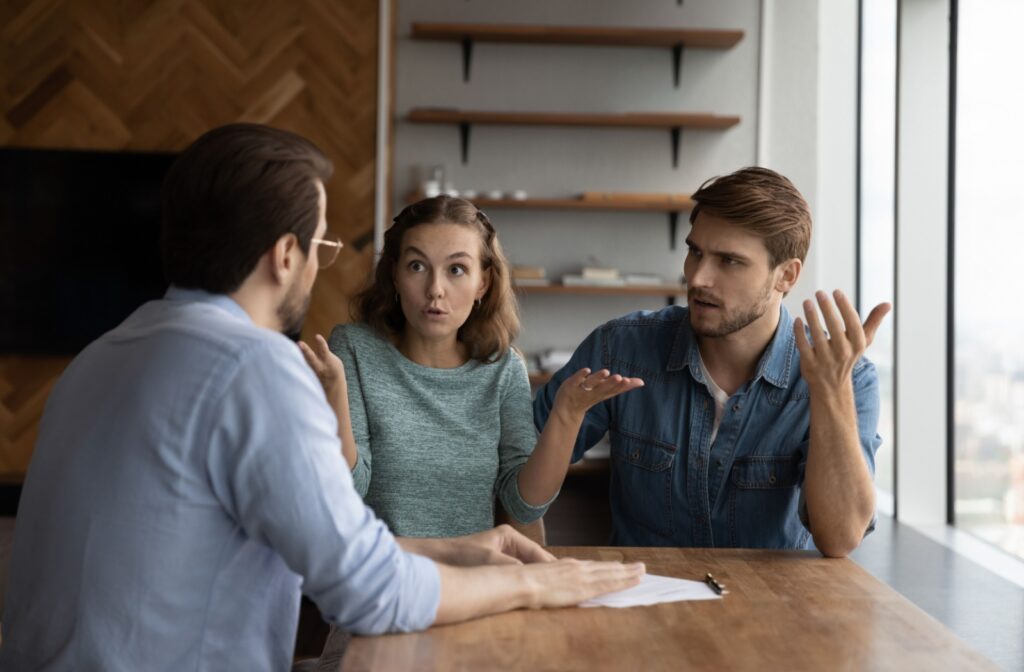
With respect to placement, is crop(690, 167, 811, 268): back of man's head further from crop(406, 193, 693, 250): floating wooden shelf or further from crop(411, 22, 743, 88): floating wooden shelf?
crop(411, 22, 743, 88): floating wooden shelf

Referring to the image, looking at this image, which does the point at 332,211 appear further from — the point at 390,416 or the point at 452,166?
the point at 390,416

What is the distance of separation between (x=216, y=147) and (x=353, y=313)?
1.19 m

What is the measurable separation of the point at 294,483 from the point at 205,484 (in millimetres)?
105

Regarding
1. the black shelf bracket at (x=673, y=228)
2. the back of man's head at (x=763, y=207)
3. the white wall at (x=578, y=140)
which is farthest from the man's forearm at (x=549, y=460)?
the black shelf bracket at (x=673, y=228)

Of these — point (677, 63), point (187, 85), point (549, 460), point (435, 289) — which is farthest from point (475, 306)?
point (187, 85)

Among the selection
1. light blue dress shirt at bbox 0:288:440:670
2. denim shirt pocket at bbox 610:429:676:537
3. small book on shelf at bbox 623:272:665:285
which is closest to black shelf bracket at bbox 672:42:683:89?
small book on shelf at bbox 623:272:665:285

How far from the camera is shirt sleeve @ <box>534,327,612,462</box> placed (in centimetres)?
219

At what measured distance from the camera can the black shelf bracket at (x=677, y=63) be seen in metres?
4.82

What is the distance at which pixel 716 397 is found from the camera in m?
2.08

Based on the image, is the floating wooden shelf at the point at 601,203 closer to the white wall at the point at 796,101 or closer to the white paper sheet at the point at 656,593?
the white wall at the point at 796,101

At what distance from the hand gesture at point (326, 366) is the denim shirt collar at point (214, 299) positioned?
21.1 inches

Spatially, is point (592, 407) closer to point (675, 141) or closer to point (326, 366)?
point (326, 366)

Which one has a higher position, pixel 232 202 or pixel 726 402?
pixel 232 202

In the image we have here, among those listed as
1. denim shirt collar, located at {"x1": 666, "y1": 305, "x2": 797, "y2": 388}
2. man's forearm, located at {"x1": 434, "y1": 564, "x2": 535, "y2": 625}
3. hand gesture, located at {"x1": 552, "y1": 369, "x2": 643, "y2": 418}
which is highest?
denim shirt collar, located at {"x1": 666, "y1": 305, "x2": 797, "y2": 388}
